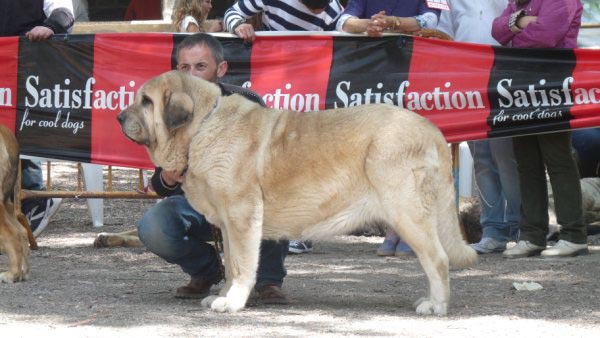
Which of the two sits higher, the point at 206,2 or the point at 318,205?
the point at 206,2

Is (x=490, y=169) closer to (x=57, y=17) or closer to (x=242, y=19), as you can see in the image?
(x=242, y=19)

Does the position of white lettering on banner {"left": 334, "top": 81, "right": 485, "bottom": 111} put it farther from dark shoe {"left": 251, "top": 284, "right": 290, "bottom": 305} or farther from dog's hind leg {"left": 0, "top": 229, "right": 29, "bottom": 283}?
dog's hind leg {"left": 0, "top": 229, "right": 29, "bottom": 283}

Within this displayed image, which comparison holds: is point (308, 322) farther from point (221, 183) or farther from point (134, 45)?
point (134, 45)

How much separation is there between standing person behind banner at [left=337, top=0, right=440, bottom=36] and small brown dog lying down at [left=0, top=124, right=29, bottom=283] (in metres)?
2.91

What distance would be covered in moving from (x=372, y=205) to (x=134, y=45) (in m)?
3.87

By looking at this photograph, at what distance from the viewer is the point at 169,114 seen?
6.31 meters

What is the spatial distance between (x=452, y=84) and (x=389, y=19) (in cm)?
72

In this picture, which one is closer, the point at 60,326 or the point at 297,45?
the point at 60,326

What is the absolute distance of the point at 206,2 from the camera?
32.8 feet

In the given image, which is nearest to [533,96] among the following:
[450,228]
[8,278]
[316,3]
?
[316,3]

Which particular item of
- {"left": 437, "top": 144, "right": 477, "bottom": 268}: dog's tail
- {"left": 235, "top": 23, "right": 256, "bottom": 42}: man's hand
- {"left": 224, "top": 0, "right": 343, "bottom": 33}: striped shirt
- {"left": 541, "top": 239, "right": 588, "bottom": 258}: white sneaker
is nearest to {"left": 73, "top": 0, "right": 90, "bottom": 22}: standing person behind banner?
{"left": 224, "top": 0, "right": 343, "bottom": 33}: striped shirt

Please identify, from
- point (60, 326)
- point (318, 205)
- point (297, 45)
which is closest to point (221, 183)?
point (318, 205)

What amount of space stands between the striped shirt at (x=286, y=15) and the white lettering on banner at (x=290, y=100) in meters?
0.60

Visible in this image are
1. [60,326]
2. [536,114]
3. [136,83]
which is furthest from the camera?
[136,83]
